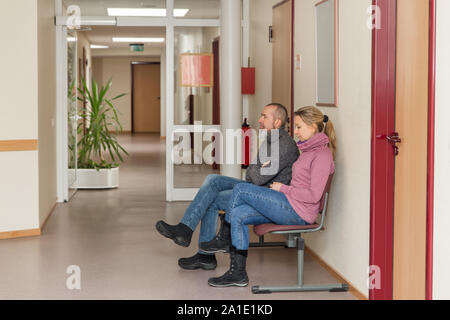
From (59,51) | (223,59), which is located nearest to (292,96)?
(223,59)

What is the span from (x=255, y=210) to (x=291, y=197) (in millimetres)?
258

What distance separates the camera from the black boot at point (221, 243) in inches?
190

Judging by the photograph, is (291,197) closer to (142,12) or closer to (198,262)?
(198,262)

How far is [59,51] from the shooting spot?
799 cm

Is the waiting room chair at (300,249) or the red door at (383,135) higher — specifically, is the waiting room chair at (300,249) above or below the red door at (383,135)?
below

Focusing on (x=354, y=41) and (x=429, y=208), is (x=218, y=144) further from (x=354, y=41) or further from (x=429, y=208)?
(x=429, y=208)

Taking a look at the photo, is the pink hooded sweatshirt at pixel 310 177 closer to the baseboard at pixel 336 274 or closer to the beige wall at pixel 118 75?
the baseboard at pixel 336 274

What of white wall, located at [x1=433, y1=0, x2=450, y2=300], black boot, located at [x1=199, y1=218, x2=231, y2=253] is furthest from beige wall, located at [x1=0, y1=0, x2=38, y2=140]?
white wall, located at [x1=433, y1=0, x2=450, y2=300]

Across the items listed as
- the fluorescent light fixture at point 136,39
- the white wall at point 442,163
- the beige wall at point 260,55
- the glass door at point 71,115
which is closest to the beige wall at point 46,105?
the glass door at point 71,115

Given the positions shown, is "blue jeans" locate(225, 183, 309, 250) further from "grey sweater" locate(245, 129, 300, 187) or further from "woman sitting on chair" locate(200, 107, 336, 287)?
"grey sweater" locate(245, 129, 300, 187)

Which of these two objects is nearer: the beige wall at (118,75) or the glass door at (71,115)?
the glass door at (71,115)

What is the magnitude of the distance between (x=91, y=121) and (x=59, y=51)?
1847mm

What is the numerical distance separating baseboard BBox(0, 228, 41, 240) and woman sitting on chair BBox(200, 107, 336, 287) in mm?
2393

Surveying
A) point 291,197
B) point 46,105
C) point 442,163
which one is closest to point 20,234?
point 46,105
